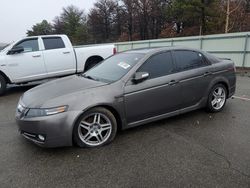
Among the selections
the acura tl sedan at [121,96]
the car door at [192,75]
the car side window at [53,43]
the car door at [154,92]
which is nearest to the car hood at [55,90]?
the acura tl sedan at [121,96]

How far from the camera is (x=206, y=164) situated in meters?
2.84

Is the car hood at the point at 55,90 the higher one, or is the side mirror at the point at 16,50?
the side mirror at the point at 16,50

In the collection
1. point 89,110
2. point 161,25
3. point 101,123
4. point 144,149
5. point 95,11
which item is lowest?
point 144,149

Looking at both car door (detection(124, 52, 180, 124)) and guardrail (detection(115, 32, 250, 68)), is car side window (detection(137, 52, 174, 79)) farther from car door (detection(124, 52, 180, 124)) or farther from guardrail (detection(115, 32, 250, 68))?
guardrail (detection(115, 32, 250, 68))

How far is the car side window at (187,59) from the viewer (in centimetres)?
418

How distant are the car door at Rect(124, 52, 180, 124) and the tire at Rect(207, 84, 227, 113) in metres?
0.99

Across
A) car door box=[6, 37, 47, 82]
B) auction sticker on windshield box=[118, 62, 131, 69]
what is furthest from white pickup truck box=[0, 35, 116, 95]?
auction sticker on windshield box=[118, 62, 131, 69]

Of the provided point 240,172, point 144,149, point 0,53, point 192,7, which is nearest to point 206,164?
point 240,172

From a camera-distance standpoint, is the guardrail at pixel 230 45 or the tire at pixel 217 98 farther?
the guardrail at pixel 230 45

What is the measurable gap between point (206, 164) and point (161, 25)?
180 ft

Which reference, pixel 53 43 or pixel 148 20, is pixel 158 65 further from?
pixel 148 20

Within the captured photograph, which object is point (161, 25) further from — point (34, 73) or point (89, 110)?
point (89, 110)

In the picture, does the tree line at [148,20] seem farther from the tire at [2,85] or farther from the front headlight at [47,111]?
the front headlight at [47,111]

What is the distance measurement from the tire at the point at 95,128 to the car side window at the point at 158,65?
100cm
